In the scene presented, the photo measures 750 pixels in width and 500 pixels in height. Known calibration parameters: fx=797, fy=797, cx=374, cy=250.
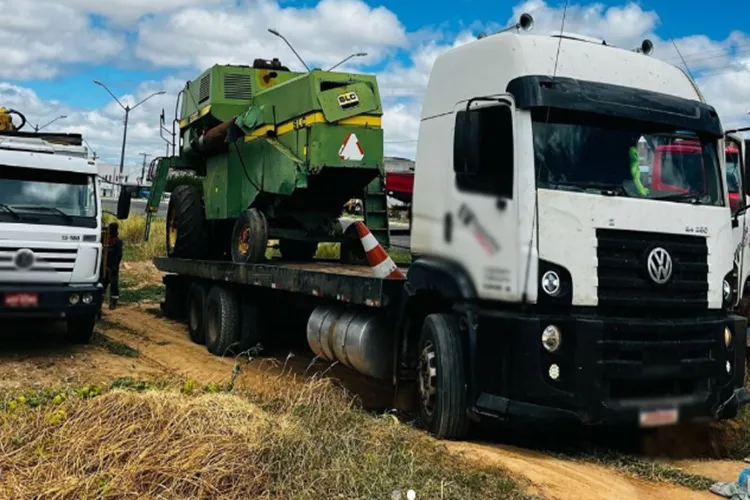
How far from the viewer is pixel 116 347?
10742 mm

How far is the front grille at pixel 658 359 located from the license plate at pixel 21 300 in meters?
6.80

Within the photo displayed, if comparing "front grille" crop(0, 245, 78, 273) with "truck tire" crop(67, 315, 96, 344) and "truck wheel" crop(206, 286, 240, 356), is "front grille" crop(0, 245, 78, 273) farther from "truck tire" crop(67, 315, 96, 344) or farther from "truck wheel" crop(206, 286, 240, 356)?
"truck wheel" crop(206, 286, 240, 356)

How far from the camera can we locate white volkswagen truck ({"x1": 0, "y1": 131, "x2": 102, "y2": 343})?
934cm

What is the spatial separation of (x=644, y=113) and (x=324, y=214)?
5263 millimetres

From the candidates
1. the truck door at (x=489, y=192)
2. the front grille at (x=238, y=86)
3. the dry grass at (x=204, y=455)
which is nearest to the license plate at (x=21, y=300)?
the front grille at (x=238, y=86)

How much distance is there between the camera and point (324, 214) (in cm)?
1052

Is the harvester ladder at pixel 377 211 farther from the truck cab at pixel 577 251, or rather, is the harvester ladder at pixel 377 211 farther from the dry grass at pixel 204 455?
the dry grass at pixel 204 455

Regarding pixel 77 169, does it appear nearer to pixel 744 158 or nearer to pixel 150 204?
pixel 150 204

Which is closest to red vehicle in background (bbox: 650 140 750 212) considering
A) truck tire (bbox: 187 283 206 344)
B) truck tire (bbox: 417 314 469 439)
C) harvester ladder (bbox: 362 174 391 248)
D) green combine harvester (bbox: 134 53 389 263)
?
truck tire (bbox: 417 314 469 439)

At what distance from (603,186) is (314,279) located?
341 centimetres

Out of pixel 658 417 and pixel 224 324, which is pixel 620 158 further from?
pixel 224 324

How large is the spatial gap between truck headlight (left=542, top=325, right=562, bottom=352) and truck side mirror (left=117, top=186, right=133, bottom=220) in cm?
723

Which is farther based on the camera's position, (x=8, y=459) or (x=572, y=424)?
(x=572, y=424)

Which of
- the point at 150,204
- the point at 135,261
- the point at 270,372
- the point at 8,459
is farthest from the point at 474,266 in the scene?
the point at 135,261
